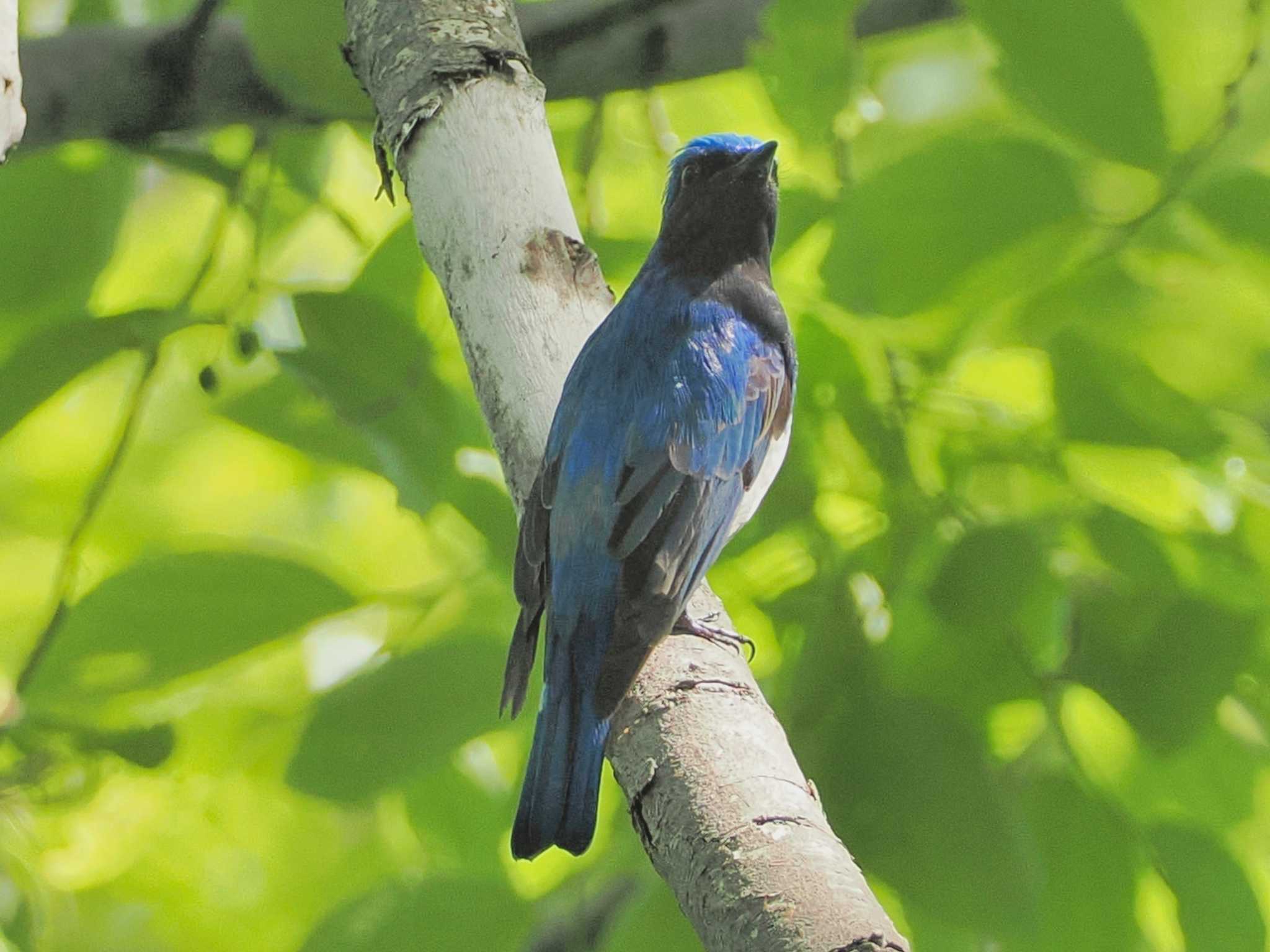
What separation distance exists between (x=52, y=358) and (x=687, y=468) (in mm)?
1076

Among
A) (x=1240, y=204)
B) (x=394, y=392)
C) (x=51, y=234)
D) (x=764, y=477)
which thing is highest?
(x=51, y=234)

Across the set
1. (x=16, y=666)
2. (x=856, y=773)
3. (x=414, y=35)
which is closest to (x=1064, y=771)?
(x=856, y=773)

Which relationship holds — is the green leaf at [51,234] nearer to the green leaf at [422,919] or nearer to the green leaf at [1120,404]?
the green leaf at [422,919]

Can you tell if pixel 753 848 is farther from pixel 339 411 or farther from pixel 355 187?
pixel 355 187

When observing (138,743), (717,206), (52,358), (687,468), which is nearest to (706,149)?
(717,206)

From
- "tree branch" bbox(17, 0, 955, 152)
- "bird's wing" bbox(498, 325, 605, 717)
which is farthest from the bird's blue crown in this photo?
"bird's wing" bbox(498, 325, 605, 717)

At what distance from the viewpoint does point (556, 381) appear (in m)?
2.26

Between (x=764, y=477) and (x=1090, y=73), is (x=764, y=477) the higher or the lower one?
the lower one

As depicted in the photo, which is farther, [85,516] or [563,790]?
[85,516]

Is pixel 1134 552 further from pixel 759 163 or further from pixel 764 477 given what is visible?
pixel 759 163

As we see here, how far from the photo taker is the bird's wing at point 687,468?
2.22 meters

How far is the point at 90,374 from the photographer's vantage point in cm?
251

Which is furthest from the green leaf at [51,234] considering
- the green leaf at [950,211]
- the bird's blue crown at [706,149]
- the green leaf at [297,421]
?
the green leaf at [950,211]

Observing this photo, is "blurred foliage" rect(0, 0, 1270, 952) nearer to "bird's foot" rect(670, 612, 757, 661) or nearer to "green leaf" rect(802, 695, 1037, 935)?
"green leaf" rect(802, 695, 1037, 935)
